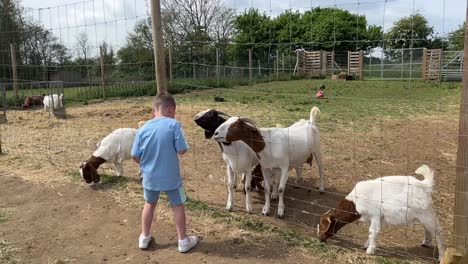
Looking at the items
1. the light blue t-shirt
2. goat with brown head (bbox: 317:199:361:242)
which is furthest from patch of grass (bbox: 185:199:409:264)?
the light blue t-shirt

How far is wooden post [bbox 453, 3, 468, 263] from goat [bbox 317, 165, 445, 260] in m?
0.27

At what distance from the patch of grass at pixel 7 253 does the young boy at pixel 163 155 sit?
125cm

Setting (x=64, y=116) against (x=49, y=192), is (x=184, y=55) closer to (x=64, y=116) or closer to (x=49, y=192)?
(x=64, y=116)

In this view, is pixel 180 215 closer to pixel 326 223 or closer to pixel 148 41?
pixel 326 223

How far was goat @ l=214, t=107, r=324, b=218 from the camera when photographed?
15.5 feet

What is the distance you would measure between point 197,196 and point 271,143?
4.33ft

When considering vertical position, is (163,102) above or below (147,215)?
above

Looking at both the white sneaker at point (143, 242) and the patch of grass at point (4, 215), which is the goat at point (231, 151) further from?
the patch of grass at point (4, 215)

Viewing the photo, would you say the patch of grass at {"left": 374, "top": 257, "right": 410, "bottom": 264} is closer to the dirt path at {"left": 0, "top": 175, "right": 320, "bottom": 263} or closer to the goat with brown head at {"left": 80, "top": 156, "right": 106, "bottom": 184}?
the dirt path at {"left": 0, "top": 175, "right": 320, "bottom": 263}

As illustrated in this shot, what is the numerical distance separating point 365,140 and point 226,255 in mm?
5505

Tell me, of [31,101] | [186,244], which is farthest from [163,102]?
[31,101]

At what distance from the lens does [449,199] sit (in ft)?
17.7

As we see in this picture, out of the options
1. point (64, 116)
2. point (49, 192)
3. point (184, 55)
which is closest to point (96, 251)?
point (49, 192)

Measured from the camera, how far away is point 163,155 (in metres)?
3.98
